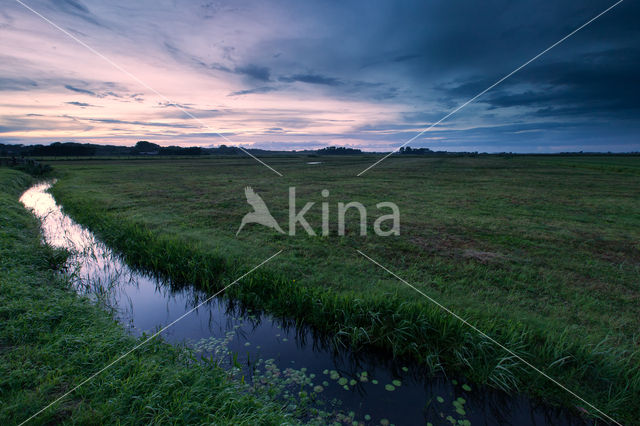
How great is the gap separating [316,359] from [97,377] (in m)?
3.36

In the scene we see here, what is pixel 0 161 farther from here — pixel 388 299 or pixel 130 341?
pixel 388 299

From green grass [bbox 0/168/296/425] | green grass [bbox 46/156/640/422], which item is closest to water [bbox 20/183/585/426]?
green grass [bbox 46/156/640/422]

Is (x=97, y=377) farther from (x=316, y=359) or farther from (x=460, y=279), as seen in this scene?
(x=460, y=279)

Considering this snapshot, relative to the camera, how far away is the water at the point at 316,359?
163 inches

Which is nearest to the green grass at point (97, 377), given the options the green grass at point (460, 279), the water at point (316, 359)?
the water at point (316, 359)

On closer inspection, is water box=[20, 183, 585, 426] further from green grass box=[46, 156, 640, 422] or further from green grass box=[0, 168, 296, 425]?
green grass box=[0, 168, 296, 425]

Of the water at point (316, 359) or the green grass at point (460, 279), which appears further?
the green grass at point (460, 279)

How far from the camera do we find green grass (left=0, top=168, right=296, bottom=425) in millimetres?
3330

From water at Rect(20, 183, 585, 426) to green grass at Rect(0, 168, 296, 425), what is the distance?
83 cm

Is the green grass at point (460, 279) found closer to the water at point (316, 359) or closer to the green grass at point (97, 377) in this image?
the water at point (316, 359)

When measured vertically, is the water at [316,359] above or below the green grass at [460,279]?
below

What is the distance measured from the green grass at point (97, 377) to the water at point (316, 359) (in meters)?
0.83

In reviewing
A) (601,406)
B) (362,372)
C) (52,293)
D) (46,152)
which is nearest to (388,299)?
(362,372)

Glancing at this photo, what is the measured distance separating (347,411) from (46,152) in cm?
11374
